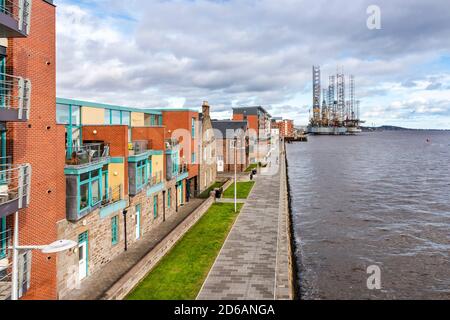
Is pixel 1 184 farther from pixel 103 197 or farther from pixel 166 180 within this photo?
pixel 166 180

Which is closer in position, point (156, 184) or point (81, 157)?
point (81, 157)

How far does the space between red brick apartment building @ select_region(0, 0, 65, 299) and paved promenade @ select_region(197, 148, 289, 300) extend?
7012 millimetres

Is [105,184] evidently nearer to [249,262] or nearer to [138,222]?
[138,222]

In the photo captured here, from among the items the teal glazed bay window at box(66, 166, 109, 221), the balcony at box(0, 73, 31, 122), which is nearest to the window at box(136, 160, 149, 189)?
the teal glazed bay window at box(66, 166, 109, 221)

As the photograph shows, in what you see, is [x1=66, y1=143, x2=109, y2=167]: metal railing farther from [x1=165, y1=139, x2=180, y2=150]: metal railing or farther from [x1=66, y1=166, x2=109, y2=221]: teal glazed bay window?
[x1=165, y1=139, x2=180, y2=150]: metal railing

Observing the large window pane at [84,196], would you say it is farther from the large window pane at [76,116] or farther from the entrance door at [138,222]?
the entrance door at [138,222]

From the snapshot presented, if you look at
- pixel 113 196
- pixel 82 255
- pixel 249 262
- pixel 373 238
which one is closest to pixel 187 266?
pixel 249 262

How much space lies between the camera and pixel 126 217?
76.8 feet

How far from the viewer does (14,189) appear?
12523 millimetres

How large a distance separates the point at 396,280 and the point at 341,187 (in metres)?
36.1

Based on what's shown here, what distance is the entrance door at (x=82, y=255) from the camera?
18.4 m

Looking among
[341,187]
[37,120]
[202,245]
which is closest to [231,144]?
[341,187]

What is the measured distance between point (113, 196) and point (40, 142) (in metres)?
7.32

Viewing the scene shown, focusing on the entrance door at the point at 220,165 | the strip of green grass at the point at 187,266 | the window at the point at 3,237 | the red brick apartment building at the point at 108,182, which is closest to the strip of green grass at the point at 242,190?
the entrance door at the point at 220,165
